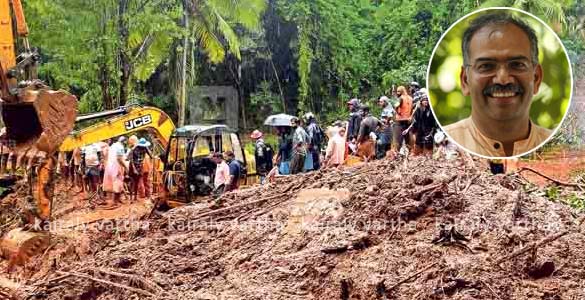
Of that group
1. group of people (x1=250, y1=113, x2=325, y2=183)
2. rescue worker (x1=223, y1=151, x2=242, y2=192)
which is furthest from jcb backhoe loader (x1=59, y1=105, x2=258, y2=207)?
rescue worker (x1=223, y1=151, x2=242, y2=192)

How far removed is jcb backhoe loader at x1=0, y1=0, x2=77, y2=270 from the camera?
25.9 feet

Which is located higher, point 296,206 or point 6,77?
point 6,77

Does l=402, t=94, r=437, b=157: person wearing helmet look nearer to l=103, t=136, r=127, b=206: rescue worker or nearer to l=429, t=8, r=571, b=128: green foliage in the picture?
l=429, t=8, r=571, b=128: green foliage

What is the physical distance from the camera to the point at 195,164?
11289mm

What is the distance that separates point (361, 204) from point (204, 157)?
4.68m

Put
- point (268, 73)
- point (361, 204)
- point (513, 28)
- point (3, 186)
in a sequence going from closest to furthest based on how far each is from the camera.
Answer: point (513, 28) → point (361, 204) → point (3, 186) → point (268, 73)

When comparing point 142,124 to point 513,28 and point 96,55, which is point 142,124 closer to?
point 96,55

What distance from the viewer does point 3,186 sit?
12.5 meters

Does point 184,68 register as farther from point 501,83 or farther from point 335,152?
point 501,83


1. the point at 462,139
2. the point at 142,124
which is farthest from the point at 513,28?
the point at 142,124

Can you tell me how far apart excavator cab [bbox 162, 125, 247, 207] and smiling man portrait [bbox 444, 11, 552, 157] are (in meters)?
8.29

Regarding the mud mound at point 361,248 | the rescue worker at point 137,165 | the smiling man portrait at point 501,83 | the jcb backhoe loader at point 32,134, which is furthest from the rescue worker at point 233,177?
the smiling man portrait at point 501,83

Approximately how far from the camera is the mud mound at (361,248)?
204 inches

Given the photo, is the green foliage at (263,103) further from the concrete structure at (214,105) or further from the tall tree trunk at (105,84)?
the tall tree trunk at (105,84)
